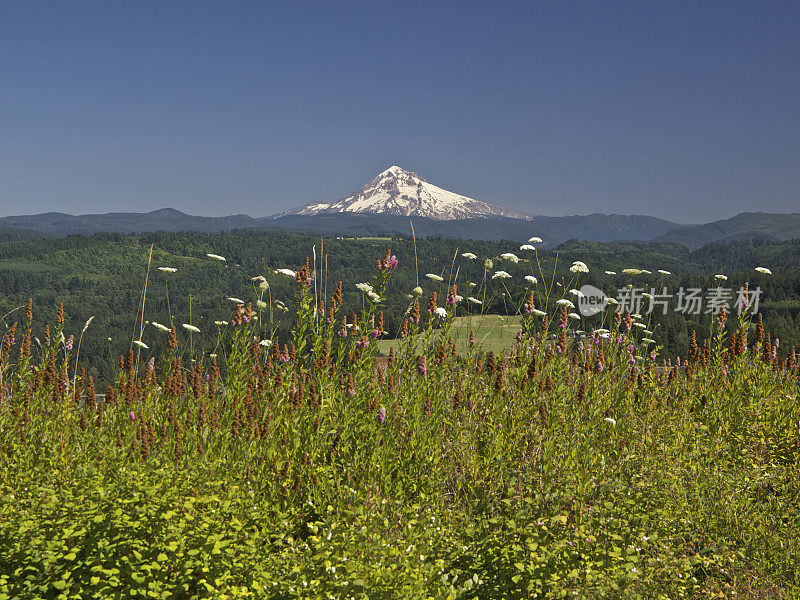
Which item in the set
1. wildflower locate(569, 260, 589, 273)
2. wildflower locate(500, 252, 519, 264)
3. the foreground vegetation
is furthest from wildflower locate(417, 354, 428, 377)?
wildflower locate(569, 260, 589, 273)

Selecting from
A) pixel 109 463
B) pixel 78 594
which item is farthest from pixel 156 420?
pixel 78 594

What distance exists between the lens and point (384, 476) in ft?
15.0

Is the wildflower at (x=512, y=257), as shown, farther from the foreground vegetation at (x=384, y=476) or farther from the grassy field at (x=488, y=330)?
the foreground vegetation at (x=384, y=476)

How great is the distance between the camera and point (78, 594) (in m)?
2.84

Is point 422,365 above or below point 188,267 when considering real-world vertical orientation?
above

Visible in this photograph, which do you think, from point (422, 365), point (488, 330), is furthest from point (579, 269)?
point (422, 365)

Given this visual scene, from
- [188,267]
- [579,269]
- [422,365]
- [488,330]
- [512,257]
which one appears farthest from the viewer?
[188,267]

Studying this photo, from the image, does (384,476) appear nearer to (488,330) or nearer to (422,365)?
(422,365)

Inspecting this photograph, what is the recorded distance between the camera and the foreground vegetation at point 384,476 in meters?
3.19

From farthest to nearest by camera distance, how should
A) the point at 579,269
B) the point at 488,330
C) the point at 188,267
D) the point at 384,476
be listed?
1. the point at 188,267
2. the point at 488,330
3. the point at 579,269
4. the point at 384,476

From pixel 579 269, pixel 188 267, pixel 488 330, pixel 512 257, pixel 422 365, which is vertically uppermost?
pixel 512 257

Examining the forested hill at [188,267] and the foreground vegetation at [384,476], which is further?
the forested hill at [188,267]

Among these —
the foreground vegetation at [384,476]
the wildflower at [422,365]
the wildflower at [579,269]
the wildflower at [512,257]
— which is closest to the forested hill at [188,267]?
the wildflower at [579,269]

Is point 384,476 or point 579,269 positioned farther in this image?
point 579,269
